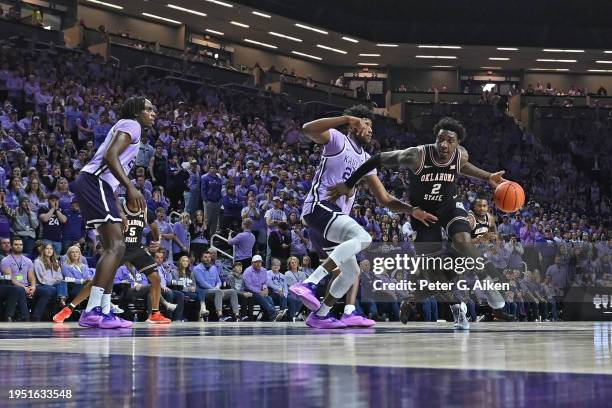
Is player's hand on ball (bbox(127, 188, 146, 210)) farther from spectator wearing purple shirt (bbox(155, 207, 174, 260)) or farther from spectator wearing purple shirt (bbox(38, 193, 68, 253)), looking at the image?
spectator wearing purple shirt (bbox(155, 207, 174, 260))

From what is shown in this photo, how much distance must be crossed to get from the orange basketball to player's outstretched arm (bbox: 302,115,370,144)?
167cm

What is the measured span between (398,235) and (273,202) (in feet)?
9.17

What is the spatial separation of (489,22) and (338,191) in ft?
104

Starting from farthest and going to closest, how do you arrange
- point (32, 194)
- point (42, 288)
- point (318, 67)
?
point (318, 67) < point (32, 194) < point (42, 288)

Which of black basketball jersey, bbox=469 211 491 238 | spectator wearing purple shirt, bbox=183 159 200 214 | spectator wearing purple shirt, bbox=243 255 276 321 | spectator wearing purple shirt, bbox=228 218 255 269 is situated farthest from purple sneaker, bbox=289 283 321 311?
spectator wearing purple shirt, bbox=183 159 200 214

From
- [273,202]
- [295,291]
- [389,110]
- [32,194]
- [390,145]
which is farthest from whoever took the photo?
[389,110]

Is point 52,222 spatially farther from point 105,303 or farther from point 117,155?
point 117,155

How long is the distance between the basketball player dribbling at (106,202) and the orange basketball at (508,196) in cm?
352

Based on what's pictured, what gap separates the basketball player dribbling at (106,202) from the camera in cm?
761

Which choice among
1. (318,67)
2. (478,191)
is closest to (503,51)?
(318,67)

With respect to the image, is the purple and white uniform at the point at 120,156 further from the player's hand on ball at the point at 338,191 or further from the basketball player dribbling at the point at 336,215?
the player's hand on ball at the point at 338,191

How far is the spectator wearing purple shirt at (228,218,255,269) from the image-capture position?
50.5ft

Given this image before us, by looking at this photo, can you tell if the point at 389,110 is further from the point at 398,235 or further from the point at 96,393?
the point at 96,393

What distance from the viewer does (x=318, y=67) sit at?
1674 inches
